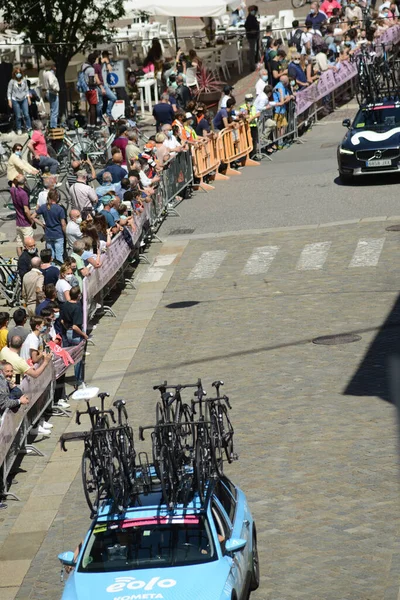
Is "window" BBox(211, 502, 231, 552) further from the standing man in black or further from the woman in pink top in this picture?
the woman in pink top

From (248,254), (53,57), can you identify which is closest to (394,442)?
(248,254)

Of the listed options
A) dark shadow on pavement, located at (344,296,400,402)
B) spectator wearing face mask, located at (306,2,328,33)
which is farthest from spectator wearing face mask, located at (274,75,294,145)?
dark shadow on pavement, located at (344,296,400,402)

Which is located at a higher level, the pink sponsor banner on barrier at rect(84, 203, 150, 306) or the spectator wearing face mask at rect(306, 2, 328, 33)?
the spectator wearing face mask at rect(306, 2, 328, 33)

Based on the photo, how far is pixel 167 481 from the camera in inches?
471

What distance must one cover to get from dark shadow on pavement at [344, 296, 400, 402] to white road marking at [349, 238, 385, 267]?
2937 millimetres

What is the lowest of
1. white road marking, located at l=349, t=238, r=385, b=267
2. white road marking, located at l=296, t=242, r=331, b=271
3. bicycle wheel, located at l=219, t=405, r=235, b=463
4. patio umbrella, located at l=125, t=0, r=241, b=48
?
white road marking, located at l=296, t=242, r=331, b=271

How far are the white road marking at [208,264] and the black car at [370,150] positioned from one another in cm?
535

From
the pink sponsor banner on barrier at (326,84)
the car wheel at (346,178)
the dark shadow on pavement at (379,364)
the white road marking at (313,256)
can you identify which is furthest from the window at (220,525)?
the pink sponsor banner on barrier at (326,84)

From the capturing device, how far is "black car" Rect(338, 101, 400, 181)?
2970 centimetres

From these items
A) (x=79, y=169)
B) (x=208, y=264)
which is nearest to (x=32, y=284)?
(x=208, y=264)

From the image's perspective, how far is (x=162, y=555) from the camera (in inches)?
448

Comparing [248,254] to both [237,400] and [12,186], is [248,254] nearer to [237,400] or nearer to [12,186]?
[12,186]

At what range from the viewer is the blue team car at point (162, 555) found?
432 inches

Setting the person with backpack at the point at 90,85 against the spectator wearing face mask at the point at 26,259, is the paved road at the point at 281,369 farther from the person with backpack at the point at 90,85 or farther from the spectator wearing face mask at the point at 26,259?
the person with backpack at the point at 90,85
